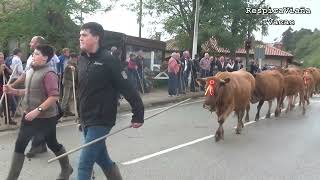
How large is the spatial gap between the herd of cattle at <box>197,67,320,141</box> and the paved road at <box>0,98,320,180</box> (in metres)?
→ 0.62

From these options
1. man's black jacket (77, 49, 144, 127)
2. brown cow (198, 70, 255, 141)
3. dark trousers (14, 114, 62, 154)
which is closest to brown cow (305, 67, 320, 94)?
brown cow (198, 70, 255, 141)

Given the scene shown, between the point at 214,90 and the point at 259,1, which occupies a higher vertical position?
the point at 259,1

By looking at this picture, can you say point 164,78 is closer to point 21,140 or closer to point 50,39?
point 50,39

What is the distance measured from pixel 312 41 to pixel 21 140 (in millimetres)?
118212

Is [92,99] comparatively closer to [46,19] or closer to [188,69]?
[46,19]

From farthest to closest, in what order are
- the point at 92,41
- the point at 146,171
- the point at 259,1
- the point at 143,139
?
the point at 259,1 < the point at 143,139 < the point at 146,171 < the point at 92,41

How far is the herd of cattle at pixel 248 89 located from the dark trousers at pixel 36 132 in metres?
4.99

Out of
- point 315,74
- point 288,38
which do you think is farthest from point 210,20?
point 288,38

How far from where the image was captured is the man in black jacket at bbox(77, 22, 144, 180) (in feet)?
19.4

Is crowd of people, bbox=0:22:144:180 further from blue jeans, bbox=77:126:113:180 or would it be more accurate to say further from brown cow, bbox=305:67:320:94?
brown cow, bbox=305:67:320:94

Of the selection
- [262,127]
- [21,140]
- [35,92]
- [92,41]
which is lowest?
[262,127]

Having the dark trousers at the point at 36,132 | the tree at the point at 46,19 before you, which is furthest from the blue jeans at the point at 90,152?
the tree at the point at 46,19

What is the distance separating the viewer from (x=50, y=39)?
79.5 ft

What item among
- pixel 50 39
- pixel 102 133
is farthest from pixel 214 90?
pixel 50 39
